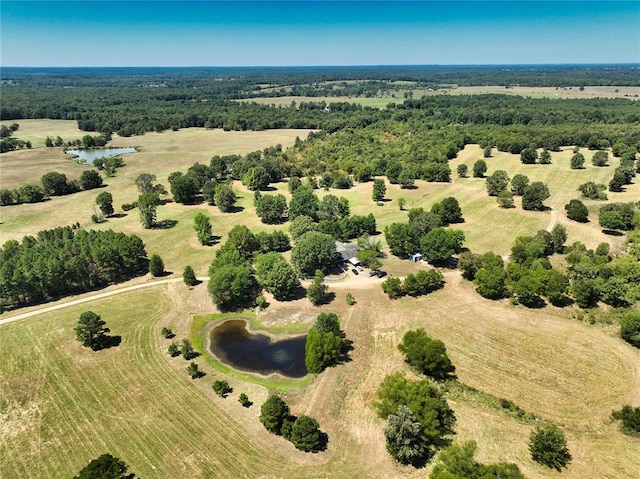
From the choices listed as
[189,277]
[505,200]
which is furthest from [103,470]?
[505,200]

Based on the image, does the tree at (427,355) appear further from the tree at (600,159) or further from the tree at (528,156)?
the tree at (600,159)

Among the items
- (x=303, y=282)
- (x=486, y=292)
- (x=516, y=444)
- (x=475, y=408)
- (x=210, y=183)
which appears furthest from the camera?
(x=210, y=183)

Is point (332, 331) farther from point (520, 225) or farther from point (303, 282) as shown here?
point (520, 225)

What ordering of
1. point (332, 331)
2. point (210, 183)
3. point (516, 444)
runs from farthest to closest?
point (210, 183) → point (332, 331) → point (516, 444)

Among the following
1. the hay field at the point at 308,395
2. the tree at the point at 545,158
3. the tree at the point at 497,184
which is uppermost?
the tree at the point at 545,158

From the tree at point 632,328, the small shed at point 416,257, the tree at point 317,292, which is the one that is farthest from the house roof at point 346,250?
the tree at point 632,328

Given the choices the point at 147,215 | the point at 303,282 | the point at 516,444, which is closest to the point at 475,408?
the point at 516,444

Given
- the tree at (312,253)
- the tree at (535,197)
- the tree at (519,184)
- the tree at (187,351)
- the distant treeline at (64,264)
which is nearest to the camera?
the tree at (187,351)
